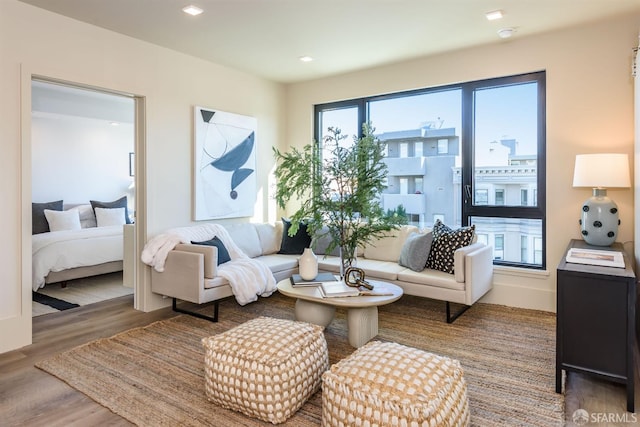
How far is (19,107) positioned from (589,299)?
13.4 ft

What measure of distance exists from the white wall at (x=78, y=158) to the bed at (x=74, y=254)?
1.90m

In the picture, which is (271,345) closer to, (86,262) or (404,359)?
(404,359)

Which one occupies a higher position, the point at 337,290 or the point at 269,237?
the point at 269,237

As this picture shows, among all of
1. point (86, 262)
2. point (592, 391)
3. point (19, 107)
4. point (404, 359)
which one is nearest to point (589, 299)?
point (592, 391)

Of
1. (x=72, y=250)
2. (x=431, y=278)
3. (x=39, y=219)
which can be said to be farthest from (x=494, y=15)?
(x=39, y=219)

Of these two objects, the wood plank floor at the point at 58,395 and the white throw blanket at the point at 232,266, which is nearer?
the wood plank floor at the point at 58,395

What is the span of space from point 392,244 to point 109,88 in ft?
10.3

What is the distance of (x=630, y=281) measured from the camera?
7.02ft

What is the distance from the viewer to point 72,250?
4.79 m

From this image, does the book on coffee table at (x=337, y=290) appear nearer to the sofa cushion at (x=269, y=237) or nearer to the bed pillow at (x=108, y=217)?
the sofa cushion at (x=269, y=237)

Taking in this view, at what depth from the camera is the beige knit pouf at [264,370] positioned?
204cm

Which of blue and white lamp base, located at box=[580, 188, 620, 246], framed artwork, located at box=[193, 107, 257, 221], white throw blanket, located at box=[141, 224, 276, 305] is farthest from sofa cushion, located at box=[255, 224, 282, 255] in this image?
blue and white lamp base, located at box=[580, 188, 620, 246]

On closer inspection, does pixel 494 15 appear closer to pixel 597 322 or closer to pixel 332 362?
pixel 597 322

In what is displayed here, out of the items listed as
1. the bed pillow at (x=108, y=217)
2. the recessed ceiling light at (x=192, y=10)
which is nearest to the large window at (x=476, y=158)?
the recessed ceiling light at (x=192, y=10)
